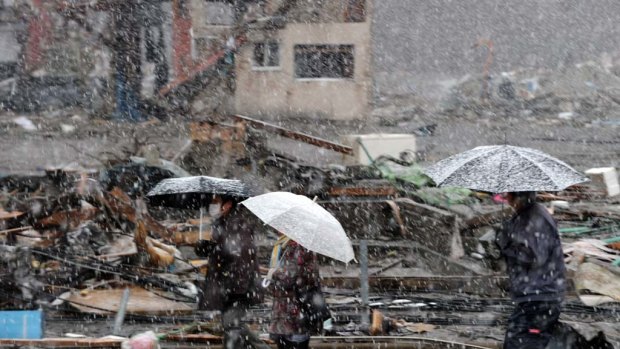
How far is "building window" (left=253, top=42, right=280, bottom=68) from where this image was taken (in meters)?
30.3

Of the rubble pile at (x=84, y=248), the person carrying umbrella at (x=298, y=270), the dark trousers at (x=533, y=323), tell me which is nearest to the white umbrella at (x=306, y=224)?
the person carrying umbrella at (x=298, y=270)

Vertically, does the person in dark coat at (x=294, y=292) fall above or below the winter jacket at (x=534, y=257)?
below

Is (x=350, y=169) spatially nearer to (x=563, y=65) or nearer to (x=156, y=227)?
(x=156, y=227)

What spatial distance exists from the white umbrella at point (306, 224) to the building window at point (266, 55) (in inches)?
968

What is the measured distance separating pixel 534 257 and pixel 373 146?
12.6 meters

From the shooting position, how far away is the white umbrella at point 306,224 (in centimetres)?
580

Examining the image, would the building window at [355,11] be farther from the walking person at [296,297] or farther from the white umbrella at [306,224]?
the walking person at [296,297]

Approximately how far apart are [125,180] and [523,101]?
976 inches

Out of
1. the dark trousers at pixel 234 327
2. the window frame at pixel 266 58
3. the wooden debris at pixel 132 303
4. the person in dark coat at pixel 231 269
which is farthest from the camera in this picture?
the window frame at pixel 266 58

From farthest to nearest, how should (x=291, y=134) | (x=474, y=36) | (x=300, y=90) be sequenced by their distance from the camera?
1. (x=474, y=36)
2. (x=300, y=90)
3. (x=291, y=134)

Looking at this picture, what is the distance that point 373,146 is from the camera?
714 inches

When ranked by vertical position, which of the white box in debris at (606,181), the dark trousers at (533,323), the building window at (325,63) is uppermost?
the building window at (325,63)

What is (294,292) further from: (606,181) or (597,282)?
(606,181)

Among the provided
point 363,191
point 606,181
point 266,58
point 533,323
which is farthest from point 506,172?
point 266,58
